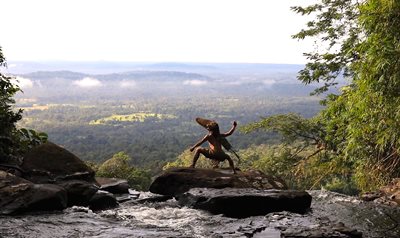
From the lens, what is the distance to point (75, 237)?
321 inches

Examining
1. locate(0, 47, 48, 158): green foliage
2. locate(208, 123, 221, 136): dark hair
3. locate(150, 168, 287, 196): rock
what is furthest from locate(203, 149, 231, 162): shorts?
locate(0, 47, 48, 158): green foliage

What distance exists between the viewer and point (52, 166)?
37.4ft

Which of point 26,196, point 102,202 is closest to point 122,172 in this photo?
point 102,202

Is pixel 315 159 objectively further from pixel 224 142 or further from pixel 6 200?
pixel 6 200

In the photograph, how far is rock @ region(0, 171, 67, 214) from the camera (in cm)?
938

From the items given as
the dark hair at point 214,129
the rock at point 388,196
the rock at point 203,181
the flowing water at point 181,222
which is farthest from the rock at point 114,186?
the rock at point 388,196

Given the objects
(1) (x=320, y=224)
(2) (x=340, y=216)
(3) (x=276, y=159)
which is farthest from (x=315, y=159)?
(1) (x=320, y=224)

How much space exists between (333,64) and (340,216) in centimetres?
1224

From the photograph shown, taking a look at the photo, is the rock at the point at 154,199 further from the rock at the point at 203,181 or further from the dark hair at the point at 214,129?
the dark hair at the point at 214,129

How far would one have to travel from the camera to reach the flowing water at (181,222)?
847 centimetres

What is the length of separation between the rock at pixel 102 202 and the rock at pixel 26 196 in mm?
1059

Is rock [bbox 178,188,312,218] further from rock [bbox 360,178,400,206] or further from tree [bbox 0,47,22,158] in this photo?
tree [bbox 0,47,22,158]

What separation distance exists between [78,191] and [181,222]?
3.16 metres

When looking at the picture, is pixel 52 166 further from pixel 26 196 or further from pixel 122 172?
pixel 122 172
